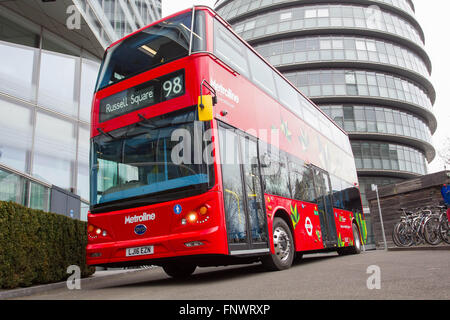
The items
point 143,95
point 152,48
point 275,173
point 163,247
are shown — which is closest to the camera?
point 163,247

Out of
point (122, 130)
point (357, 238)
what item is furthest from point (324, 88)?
point (122, 130)

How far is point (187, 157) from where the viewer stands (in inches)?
241

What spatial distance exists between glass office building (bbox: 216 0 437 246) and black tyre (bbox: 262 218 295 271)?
119 feet

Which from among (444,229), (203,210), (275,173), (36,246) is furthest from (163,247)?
(444,229)

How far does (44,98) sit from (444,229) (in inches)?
539

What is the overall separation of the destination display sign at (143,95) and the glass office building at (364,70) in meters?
37.9

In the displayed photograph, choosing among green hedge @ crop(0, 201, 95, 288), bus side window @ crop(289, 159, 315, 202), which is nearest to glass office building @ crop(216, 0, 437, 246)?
bus side window @ crop(289, 159, 315, 202)

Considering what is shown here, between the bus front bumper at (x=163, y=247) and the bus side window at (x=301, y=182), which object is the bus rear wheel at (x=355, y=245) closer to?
the bus side window at (x=301, y=182)

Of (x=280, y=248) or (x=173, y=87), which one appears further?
(x=280, y=248)

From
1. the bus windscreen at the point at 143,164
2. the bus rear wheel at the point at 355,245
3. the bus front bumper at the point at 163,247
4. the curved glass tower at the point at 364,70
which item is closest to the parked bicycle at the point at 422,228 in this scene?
the bus rear wheel at the point at 355,245

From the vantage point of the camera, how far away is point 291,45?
151ft

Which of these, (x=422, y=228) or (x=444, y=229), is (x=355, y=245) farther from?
(x=444, y=229)

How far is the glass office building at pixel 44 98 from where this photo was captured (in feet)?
43.7

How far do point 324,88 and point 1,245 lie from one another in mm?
40233
